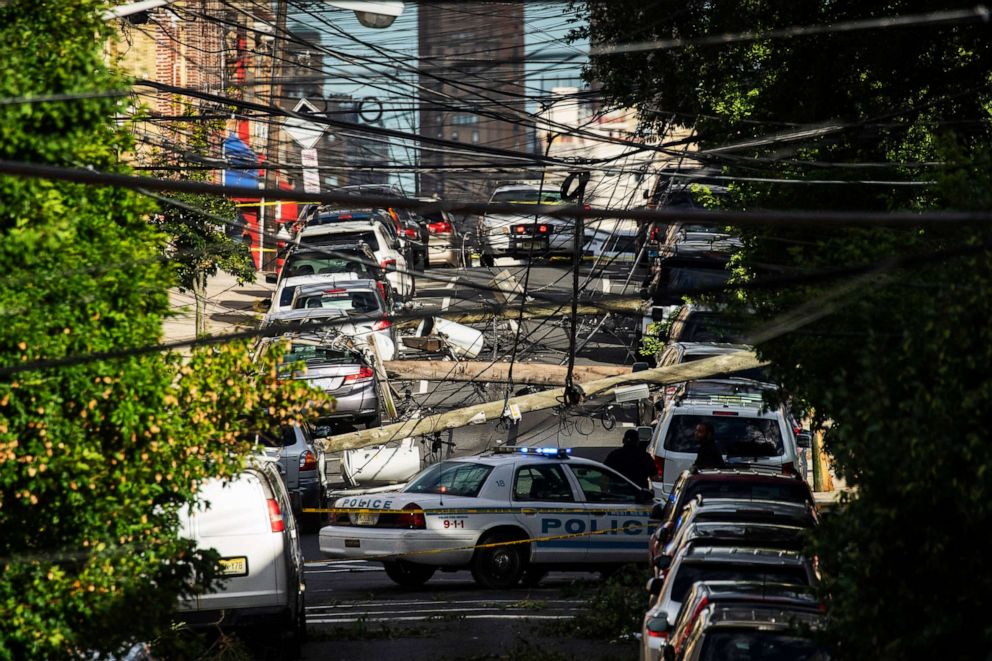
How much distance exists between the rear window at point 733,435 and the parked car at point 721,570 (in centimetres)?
745

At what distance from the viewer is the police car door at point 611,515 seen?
17.2 meters

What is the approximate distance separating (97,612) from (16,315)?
5.29 ft

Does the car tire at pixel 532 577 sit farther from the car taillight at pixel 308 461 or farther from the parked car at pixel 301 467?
the car taillight at pixel 308 461

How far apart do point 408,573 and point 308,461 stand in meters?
4.07

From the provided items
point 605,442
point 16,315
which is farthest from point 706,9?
point 605,442

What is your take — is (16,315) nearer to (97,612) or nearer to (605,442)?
(97,612)

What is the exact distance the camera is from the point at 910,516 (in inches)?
284

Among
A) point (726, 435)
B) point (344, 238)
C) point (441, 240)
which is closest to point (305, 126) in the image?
point (726, 435)

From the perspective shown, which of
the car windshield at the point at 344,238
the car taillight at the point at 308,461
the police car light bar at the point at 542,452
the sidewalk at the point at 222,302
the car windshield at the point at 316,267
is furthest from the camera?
the car windshield at the point at 344,238

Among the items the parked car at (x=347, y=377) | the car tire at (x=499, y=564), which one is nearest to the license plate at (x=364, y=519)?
the car tire at (x=499, y=564)

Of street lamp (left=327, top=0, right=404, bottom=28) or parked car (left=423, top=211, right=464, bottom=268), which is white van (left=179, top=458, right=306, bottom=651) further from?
parked car (left=423, top=211, right=464, bottom=268)

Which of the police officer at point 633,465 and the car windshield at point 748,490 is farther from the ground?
the car windshield at point 748,490

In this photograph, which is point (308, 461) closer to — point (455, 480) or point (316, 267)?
point (455, 480)

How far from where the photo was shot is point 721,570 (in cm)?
1080
